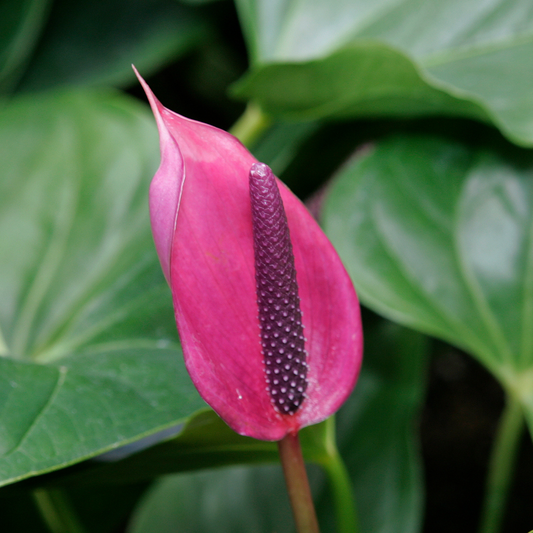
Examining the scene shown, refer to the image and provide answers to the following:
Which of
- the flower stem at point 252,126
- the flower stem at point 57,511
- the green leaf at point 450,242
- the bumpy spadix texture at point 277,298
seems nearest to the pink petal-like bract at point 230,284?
the bumpy spadix texture at point 277,298

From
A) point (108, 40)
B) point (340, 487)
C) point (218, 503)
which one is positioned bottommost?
point (218, 503)

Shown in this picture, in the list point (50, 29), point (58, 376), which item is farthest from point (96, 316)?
point (50, 29)

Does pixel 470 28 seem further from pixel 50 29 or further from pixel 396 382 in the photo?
pixel 50 29

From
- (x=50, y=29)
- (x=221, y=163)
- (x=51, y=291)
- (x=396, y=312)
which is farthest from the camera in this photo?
(x=50, y=29)

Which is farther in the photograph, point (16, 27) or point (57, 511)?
point (16, 27)

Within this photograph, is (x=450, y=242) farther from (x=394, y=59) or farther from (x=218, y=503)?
(x=218, y=503)

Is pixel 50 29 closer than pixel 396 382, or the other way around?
pixel 396 382

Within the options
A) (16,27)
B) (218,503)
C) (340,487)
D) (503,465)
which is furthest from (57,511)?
(16,27)
